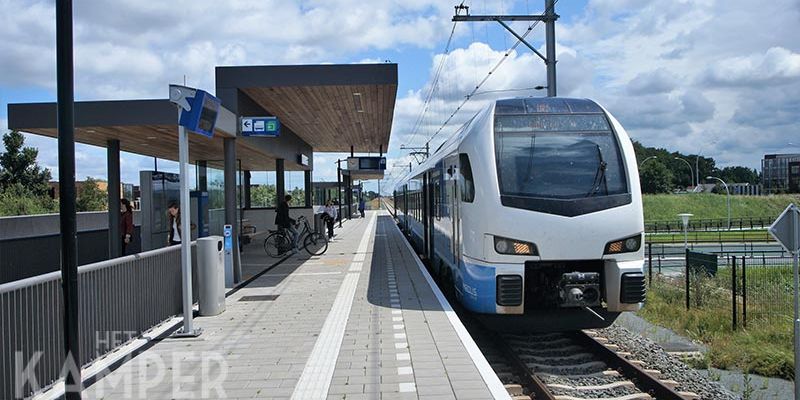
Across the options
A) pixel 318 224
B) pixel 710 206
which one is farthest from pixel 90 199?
pixel 710 206

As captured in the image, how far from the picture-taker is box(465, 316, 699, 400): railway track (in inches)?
269

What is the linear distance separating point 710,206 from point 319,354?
7736cm

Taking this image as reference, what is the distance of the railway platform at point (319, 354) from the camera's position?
5.82m

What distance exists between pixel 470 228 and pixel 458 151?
4.54ft

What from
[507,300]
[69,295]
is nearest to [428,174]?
[507,300]

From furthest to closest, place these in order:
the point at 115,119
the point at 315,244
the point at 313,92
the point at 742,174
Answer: the point at 742,174 < the point at 315,244 < the point at 313,92 < the point at 115,119

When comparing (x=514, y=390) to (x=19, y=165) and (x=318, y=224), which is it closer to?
(x=318, y=224)

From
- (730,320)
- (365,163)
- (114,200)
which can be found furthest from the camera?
(365,163)

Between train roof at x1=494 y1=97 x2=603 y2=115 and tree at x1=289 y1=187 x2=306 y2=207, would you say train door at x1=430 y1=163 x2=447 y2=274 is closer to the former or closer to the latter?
train roof at x1=494 y1=97 x2=603 y2=115

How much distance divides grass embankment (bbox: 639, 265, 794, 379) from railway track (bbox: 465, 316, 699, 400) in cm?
150

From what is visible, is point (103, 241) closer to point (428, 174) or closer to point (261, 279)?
point (261, 279)

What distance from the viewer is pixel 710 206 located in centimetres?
7550

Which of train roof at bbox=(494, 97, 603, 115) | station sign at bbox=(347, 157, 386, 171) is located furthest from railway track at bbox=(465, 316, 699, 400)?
station sign at bbox=(347, 157, 386, 171)

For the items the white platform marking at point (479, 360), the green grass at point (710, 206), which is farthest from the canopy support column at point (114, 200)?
the green grass at point (710, 206)
